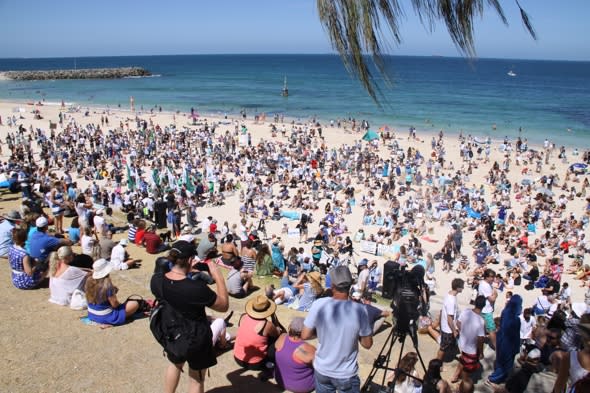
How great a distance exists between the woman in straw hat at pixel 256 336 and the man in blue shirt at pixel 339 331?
1.54 meters

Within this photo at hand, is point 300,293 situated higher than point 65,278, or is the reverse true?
point 65,278

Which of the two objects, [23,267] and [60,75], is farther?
[60,75]

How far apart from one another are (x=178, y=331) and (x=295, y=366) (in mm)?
1479

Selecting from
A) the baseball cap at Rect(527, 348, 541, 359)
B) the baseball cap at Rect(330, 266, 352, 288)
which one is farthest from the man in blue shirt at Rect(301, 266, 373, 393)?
the baseball cap at Rect(527, 348, 541, 359)

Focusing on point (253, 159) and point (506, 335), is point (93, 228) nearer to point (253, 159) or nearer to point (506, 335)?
point (506, 335)

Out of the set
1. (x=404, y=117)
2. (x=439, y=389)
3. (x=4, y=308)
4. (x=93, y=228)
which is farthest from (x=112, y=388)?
(x=404, y=117)

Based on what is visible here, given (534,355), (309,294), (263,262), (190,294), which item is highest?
(190,294)

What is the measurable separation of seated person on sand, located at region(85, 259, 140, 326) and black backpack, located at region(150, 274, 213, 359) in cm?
225

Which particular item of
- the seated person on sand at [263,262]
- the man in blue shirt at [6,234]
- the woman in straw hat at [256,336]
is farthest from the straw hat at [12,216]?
the woman in straw hat at [256,336]

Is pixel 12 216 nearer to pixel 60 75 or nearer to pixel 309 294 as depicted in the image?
pixel 309 294

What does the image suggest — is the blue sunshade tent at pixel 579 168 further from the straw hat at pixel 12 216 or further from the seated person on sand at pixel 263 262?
the straw hat at pixel 12 216

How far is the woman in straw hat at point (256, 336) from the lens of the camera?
4410 millimetres

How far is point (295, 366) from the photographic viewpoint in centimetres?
407

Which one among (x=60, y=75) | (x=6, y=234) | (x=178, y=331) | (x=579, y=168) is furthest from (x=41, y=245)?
(x=60, y=75)
